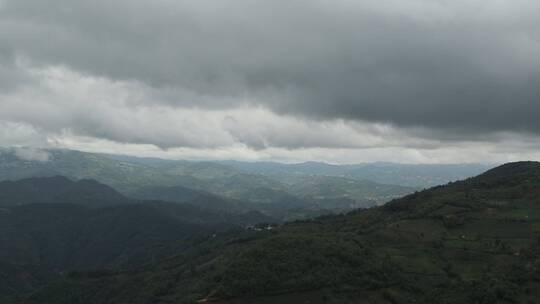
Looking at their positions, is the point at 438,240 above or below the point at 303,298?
above

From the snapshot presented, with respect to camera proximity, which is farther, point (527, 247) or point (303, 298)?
point (527, 247)

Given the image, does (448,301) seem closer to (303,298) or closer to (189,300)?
(303,298)

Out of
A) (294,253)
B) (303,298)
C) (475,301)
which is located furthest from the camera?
(294,253)

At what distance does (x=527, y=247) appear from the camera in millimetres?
170000

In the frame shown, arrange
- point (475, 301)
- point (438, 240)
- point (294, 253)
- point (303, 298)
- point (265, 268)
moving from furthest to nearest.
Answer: point (438, 240) < point (294, 253) < point (265, 268) < point (303, 298) < point (475, 301)

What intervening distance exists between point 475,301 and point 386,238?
69.9 meters

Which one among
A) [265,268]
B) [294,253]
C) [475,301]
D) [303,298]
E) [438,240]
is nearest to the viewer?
[475,301]

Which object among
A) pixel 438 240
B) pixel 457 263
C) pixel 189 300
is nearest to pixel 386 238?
pixel 438 240

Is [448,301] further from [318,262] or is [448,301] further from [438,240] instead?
[438,240]

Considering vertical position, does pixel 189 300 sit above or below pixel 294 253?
below

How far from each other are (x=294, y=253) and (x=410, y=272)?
126ft

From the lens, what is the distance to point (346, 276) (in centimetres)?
15212

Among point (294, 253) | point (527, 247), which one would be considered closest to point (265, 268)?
point (294, 253)

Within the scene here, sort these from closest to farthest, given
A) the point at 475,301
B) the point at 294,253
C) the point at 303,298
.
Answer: the point at 475,301 → the point at 303,298 → the point at 294,253
